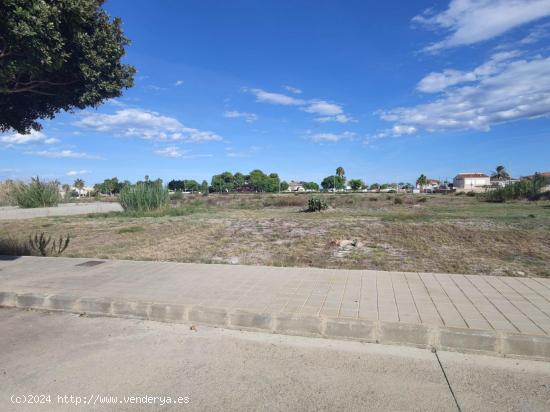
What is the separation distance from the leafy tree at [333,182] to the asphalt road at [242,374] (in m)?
128

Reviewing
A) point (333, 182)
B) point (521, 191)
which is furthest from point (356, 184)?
point (521, 191)

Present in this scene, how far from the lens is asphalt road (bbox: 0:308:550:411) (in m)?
2.91

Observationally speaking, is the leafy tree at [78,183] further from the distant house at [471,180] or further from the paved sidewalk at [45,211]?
the distant house at [471,180]

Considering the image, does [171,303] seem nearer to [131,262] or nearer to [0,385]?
[0,385]

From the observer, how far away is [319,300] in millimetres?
4859

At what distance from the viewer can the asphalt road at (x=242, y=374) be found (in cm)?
291

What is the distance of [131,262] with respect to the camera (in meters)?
7.50

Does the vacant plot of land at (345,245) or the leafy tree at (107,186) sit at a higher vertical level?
the leafy tree at (107,186)

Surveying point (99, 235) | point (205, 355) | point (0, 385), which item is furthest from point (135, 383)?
point (99, 235)

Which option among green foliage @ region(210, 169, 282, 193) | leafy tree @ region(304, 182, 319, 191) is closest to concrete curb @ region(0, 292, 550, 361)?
green foliage @ region(210, 169, 282, 193)

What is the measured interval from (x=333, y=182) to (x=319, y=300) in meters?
129

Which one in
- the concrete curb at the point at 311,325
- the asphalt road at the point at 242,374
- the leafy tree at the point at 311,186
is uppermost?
the leafy tree at the point at 311,186

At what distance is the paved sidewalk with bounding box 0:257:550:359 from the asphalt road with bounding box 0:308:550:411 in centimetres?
19

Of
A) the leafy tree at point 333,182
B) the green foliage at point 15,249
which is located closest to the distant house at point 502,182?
the green foliage at point 15,249
